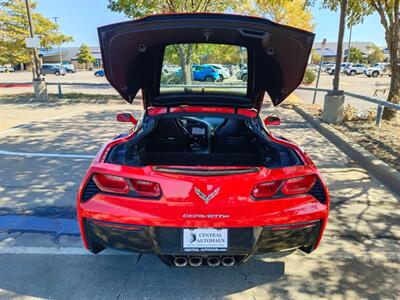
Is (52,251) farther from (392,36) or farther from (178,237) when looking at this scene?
(392,36)

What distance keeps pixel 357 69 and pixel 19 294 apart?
54477 mm

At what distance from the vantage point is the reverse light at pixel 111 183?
2361 millimetres

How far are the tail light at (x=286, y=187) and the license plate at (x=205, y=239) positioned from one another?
0.36 metres

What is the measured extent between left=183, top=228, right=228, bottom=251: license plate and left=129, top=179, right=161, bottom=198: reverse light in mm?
324

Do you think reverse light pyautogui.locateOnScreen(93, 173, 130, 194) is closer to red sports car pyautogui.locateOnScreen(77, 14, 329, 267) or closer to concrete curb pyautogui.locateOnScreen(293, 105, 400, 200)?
red sports car pyautogui.locateOnScreen(77, 14, 329, 267)

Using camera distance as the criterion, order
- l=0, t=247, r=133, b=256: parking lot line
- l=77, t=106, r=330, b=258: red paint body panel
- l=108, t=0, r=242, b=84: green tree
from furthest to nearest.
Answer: l=108, t=0, r=242, b=84: green tree → l=0, t=247, r=133, b=256: parking lot line → l=77, t=106, r=330, b=258: red paint body panel

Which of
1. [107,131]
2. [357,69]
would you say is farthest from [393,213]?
[357,69]

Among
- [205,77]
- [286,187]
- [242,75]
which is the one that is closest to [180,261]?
[286,187]

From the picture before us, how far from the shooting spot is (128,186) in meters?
2.36

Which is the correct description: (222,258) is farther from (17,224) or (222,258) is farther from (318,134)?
(318,134)

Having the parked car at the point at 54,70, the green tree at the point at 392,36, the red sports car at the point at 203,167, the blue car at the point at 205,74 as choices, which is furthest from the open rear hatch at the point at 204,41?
the parked car at the point at 54,70

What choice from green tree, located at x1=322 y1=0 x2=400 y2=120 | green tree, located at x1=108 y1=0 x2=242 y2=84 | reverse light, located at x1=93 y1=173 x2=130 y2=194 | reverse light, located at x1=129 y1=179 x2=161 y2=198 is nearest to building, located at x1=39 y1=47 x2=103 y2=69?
green tree, located at x1=108 y1=0 x2=242 y2=84

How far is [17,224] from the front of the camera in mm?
3609

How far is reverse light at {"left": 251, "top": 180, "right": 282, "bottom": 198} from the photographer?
234 cm
